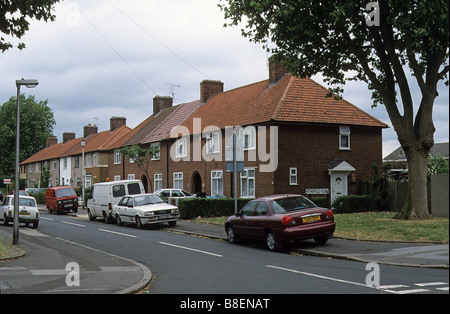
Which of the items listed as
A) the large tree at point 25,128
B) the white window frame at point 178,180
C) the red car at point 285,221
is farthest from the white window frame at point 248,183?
the large tree at point 25,128

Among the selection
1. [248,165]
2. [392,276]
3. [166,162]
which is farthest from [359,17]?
[166,162]

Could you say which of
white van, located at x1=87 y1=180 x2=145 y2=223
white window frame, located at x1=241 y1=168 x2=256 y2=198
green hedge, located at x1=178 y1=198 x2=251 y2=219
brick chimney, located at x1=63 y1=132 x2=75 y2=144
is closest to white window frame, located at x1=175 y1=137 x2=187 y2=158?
white window frame, located at x1=241 y1=168 x2=256 y2=198

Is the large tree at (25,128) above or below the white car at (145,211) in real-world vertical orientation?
above

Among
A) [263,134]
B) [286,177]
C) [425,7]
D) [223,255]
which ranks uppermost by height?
[425,7]

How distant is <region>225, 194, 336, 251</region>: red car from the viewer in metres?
14.4

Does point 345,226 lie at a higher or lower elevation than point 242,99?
lower

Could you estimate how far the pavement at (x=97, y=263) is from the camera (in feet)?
29.6

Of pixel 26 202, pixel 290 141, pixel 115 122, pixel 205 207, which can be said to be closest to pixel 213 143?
pixel 290 141

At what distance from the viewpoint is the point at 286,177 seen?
31.9m

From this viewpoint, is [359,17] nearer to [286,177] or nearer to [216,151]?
[286,177]

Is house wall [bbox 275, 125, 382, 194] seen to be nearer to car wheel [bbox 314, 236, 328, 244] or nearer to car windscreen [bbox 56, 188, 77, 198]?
car wheel [bbox 314, 236, 328, 244]

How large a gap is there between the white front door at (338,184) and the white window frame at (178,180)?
43.5 feet

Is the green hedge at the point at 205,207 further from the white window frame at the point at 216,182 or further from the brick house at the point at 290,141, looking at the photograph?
the white window frame at the point at 216,182

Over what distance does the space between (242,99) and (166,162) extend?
30.9 feet
